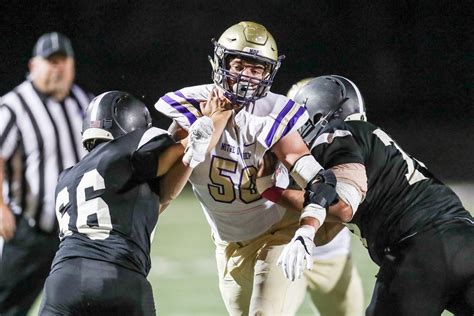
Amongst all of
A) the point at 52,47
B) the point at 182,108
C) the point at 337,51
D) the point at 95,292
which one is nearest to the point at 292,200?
the point at 182,108

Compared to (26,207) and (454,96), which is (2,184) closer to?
(26,207)

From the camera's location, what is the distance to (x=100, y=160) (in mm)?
3395

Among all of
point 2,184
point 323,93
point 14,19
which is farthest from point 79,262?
point 14,19

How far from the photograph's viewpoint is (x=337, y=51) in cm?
1071

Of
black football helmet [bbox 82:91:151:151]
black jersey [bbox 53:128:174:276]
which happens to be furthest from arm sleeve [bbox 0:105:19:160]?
black jersey [bbox 53:128:174:276]

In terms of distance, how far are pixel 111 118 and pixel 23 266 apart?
1.48m

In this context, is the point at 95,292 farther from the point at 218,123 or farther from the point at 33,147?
the point at 33,147

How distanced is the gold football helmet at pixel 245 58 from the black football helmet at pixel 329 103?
25 centimetres

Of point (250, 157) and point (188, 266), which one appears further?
point (188, 266)

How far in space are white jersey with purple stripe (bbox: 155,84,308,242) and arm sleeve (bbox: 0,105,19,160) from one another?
5.01 ft

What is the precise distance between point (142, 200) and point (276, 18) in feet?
25.0

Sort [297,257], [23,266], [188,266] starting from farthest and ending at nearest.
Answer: [188,266]
[23,266]
[297,257]

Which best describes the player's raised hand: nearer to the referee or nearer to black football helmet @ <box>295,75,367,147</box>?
black football helmet @ <box>295,75,367,147</box>

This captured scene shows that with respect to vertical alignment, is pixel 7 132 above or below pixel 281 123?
below
